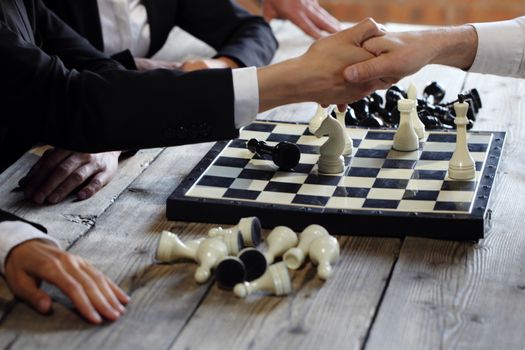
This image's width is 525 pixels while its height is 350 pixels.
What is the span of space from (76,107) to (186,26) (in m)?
1.20

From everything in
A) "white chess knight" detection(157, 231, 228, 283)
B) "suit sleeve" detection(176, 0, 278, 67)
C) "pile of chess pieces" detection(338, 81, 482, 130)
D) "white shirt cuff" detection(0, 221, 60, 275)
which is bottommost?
"suit sleeve" detection(176, 0, 278, 67)

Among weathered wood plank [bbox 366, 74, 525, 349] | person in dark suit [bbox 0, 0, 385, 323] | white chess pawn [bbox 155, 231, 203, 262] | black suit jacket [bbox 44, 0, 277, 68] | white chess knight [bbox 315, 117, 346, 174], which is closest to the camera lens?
weathered wood plank [bbox 366, 74, 525, 349]

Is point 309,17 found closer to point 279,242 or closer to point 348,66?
point 348,66

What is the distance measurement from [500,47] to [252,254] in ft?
2.81

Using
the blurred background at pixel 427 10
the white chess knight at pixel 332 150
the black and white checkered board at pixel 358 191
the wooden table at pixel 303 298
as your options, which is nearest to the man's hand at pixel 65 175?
the wooden table at pixel 303 298

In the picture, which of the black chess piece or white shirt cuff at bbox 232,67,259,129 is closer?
white shirt cuff at bbox 232,67,259,129

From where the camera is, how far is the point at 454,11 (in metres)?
4.52

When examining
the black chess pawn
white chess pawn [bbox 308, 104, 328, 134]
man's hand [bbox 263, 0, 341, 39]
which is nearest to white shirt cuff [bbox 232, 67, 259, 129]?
white chess pawn [bbox 308, 104, 328, 134]

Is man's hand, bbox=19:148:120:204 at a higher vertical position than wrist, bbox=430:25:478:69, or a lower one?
lower

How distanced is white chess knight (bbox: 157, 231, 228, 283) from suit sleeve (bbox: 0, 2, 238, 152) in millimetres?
245

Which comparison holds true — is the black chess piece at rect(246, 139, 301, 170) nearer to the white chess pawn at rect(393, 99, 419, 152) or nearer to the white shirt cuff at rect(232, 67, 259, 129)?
the white shirt cuff at rect(232, 67, 259, 129)

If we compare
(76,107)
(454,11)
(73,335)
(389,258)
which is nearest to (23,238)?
(73,335)

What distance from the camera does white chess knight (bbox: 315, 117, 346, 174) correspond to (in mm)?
1733

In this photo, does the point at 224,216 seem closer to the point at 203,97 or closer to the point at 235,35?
the point at 203,97
